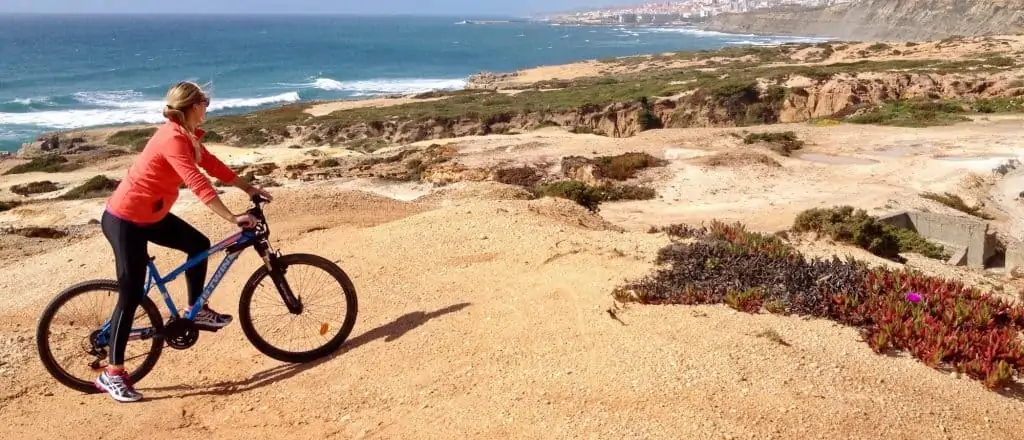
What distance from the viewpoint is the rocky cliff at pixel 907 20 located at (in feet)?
383

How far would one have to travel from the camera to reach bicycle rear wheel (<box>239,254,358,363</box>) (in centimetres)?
552

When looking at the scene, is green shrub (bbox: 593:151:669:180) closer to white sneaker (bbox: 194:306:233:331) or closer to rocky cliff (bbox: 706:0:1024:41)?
white sneaker (bbox: 194:306:233:331)

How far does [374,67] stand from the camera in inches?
4358

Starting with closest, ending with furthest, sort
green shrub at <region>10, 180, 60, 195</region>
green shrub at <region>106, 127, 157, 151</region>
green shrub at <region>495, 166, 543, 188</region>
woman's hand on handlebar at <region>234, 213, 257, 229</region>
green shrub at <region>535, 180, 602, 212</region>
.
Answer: woman's hand on handlebar at <region>234, 213, 257, 229</region>, green shrub at <region>535, 180, 602, 212</region>, green shrub at <region>495, 166, 543, 188</region>, green shrub at <region>10, 180, 60, 195</region>, green shrub at <region>106, 127, 157, 151</region>

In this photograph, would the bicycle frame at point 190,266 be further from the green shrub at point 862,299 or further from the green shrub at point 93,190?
the green shrub at point 93,190

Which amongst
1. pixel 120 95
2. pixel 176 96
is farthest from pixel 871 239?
pixel 120 95

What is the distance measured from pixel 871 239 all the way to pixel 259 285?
29.7 ft

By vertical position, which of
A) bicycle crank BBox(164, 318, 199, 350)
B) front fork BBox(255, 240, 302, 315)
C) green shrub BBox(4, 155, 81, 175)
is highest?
front fork BBox(255, 240, 302, 315)

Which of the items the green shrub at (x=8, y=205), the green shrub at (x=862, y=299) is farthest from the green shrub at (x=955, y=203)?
the green shrub at (x=8, y=205)

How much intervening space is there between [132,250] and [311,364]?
1.56 metres

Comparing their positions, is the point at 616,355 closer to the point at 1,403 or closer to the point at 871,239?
the point at 1,403

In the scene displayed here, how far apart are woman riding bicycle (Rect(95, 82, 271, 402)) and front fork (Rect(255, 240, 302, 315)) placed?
318mm

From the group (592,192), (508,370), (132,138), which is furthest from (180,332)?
(132,138)

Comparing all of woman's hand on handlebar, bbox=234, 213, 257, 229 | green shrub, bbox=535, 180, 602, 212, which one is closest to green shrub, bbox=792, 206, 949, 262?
green shrub, bbox=535, 180, 602, 212
